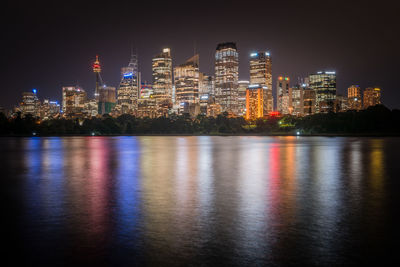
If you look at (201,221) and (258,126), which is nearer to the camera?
(201,221)

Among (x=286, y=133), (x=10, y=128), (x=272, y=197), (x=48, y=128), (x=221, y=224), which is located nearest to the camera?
(x=221, y=224)

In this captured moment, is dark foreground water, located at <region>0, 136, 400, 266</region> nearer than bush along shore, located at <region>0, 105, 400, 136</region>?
Yes

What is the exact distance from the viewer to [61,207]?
14.0 m

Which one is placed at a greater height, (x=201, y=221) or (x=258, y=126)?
(x=258, y=126)

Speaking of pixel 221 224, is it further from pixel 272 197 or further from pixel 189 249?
pixel 272 197

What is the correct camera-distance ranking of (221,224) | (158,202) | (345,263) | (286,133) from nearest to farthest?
1. (345,263)
2. (221,224)
3. (158,202)
4. (286,133)

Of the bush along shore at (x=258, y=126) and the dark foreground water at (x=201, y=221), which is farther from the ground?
the bush along shore at (x=258, y=126)

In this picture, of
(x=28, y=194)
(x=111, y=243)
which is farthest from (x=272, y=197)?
(x=28, y=194)

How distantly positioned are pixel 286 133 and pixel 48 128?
12560 centimetres

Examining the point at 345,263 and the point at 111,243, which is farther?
the point at 111,243

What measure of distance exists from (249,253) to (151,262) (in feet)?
8.26

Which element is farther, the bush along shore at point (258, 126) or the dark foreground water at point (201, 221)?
the bush along shore at point (258, 126)

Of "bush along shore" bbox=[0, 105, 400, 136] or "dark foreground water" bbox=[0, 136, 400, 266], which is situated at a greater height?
"bush along shore" bbox=[0, 105, 400, 136]

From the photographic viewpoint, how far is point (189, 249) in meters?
8.85
